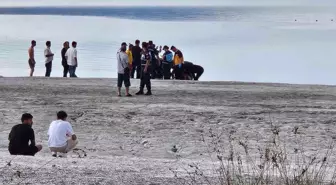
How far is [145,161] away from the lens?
1168 centimetres

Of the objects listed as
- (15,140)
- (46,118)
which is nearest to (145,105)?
(46,118)

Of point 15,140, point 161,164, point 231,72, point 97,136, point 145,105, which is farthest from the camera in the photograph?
point 231,72

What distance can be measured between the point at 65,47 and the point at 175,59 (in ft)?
11.9

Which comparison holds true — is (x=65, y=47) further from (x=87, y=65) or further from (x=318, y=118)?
(x=87, y=65)

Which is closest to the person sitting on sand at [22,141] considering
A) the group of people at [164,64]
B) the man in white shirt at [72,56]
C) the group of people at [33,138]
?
the group of people at [33,138]

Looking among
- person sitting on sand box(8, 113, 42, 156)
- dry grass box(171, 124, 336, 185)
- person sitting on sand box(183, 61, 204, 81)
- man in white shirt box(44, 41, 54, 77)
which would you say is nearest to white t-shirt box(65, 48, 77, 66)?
man in white shirt box(44, 41, 54, 77)

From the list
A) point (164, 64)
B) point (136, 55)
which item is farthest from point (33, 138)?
point (164, 64)

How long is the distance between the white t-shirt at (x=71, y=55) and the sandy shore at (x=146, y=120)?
49.3 inches

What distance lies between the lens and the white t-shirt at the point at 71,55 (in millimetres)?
26562

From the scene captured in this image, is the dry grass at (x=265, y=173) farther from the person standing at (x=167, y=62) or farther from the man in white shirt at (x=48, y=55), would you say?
Result: the man in white shirt at (x=48, y=55)

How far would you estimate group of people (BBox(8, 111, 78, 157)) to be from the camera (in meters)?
12.9

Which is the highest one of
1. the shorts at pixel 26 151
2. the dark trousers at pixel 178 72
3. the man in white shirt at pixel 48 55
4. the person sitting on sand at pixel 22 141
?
the man in white shirt at pixel 48 55

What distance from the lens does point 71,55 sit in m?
26.6

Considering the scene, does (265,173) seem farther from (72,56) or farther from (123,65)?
(72,56)
